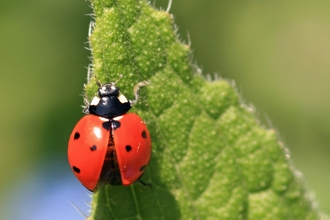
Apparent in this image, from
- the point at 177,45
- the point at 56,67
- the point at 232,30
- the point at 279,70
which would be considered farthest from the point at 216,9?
the point at 177,45

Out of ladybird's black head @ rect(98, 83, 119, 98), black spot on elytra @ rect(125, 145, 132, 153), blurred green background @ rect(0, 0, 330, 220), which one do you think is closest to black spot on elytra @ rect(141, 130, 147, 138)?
black spot on elytra @ rect(125, 145, 132, 153)

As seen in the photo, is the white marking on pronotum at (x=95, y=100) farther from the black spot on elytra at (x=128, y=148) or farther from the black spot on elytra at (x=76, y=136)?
the black spot on elytra at (x=128, y=148)

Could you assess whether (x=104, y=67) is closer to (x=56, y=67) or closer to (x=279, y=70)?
(x=56, y=67)

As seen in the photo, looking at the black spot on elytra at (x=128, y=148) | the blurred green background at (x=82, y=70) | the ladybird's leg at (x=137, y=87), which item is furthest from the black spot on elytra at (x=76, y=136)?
the blurred green background at (x=82, y=70)

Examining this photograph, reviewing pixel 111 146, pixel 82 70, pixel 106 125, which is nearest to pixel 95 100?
pixel 106 125

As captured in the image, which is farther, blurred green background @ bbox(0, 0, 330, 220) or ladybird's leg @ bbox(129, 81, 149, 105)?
blurred green background @ bbox(0, 0, 330, 220)

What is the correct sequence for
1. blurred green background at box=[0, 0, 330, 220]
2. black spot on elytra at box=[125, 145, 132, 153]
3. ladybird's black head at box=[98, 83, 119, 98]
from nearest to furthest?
1. ladybird's black head at box=[98, 83, 119, 98]
2. black spot on elytra at box=[125, 145, 132, 153]
3. blurred green background at box=[0, 0, 330, 220]

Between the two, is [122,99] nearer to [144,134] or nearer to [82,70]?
[144,134]

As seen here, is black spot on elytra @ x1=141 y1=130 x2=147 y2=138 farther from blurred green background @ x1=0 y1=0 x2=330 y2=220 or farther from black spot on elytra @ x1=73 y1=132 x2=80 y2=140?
blurred green background @ x1=0 y1=0 x2=330 y2=220
